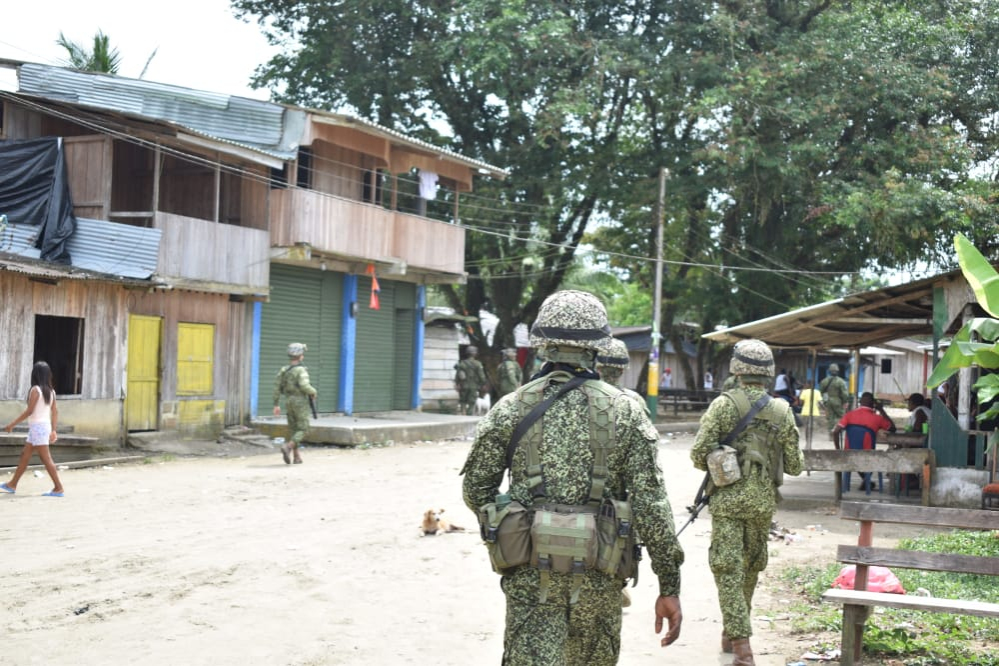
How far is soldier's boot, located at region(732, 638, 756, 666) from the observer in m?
5.92

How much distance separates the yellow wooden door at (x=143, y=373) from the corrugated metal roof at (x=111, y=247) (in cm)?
114

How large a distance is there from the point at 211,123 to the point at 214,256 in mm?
3214

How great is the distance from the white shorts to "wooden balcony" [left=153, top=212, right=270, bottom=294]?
6313mm

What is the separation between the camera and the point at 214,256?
19297mm

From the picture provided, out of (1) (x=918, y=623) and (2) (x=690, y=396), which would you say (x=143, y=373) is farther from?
(2) (x=690, y=396)

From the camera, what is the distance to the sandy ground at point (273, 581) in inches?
247

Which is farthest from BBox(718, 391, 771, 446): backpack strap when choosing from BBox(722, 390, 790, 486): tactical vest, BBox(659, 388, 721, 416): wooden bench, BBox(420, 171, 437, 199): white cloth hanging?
BBox(659, 388, 721, 416): wooden bench

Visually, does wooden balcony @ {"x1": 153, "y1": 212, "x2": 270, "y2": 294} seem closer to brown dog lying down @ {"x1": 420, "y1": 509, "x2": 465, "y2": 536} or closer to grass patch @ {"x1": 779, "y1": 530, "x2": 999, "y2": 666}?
brown dog lying down @ {"x1": 420, "y1": 509, "x2": 465, "y2": 536}

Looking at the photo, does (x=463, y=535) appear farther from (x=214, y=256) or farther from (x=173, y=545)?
(x=214, y=256)

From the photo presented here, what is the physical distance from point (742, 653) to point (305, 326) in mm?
18579

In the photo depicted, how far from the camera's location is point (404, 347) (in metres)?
27.4

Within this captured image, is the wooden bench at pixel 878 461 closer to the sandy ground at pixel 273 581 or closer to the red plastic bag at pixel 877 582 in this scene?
the sandy ground at pixel 273 581

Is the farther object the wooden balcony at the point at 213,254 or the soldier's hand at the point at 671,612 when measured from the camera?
the wooden balcony at the point at 213,254

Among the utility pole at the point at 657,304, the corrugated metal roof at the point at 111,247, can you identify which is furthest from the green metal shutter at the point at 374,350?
the corrugated metal roof at the point at 111,247
